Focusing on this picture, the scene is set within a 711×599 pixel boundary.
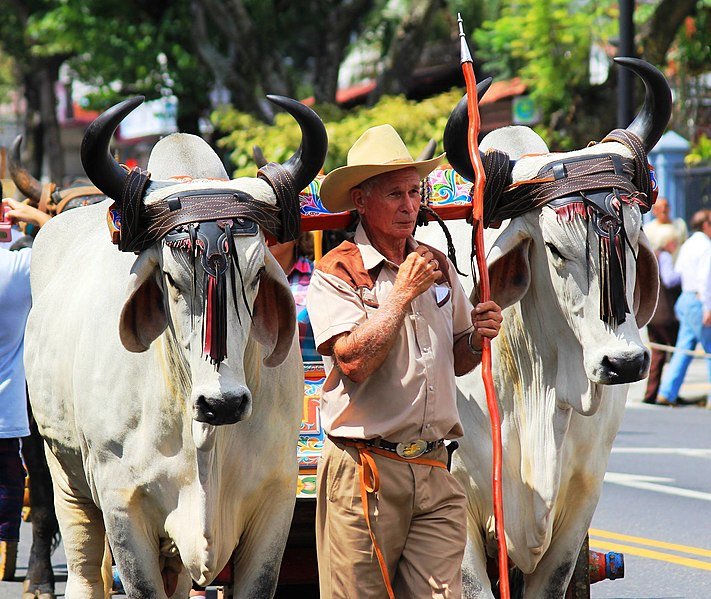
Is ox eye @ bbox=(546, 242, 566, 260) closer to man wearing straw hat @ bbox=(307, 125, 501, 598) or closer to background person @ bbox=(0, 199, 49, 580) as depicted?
man wearing straw hat @ bbox=(307, 125, 501, 598)

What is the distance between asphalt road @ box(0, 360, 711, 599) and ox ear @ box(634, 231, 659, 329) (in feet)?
8.52

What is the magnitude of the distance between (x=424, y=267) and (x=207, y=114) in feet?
72.8

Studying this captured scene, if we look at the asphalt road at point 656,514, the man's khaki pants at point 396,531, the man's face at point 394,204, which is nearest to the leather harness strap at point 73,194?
the asphalt road at point 656,514

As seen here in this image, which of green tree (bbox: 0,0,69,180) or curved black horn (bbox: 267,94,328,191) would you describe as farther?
green tree (bbox: 0,0,69,180)

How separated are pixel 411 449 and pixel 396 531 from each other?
27 cm

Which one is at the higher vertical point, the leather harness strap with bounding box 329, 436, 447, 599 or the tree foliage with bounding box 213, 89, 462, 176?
the tree foliage with bounding box 213, 89, 462, 176

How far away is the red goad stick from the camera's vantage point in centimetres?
448

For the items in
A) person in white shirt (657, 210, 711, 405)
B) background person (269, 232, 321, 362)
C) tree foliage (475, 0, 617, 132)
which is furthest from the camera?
tree foliage (475, 0, 617, 132)

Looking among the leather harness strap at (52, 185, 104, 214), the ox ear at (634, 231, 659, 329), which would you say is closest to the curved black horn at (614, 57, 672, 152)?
the ox ear at (634, 231, 659, 329)

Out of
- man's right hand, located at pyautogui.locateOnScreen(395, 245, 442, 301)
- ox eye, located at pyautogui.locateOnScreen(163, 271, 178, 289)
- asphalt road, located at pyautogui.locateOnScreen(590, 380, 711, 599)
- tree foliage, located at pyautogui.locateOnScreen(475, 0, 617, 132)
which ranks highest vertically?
tree foliage, located at pyautogui.locateOnScreen(475, 0, 617, 132)

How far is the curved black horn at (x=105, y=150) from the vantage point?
4559mm

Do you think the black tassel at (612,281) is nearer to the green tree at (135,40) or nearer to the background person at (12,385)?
the background person at (12,385)

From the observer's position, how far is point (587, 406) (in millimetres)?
4891

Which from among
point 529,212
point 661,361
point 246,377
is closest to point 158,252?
point 246,377
